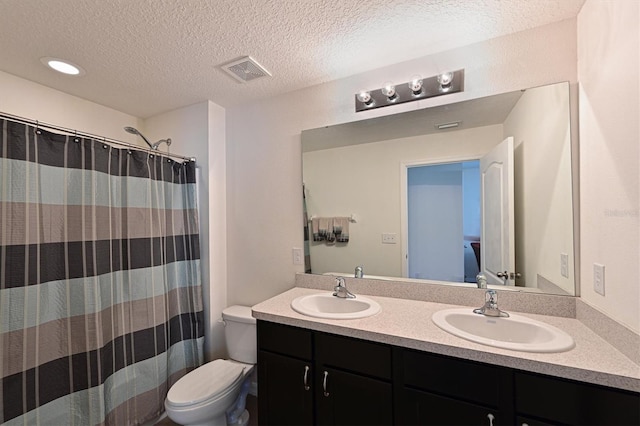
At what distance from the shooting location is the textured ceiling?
1288 millimetres

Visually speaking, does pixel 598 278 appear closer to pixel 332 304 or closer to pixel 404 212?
pixel 404 212

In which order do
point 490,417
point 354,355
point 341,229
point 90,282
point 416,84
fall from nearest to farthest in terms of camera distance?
point 490,417 < point 354,355 < point 90,282 < point 416,84 < point 341,229

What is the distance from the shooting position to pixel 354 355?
4.23 feet

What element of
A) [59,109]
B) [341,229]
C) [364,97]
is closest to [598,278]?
[341,229]

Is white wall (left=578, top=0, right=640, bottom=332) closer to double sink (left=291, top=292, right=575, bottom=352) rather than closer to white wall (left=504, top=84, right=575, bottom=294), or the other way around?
white wall (left=504, top=84, right=575, bottom=294)

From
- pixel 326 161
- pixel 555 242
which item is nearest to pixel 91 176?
pixel 326 161

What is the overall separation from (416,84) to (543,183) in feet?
2.96

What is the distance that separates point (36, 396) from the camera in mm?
1345

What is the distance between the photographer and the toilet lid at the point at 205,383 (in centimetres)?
157

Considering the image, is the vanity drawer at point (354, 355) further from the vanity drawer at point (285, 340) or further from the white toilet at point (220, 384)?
the white toilet at point (220, 384)

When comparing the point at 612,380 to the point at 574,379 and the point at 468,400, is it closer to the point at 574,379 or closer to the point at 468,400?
the point at 574,379

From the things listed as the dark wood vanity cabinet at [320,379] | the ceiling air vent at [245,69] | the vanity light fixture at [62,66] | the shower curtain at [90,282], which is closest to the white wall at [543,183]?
the dark wood vanity cabinet at [320,379]

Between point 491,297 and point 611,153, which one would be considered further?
point 491,297

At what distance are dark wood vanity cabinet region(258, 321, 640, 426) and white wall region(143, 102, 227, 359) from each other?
92 cm
